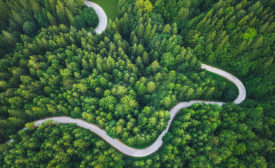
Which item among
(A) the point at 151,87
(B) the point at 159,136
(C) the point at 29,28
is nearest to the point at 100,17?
→ (C) the point at 29,28

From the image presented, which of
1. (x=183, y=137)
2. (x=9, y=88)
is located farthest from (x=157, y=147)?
(x=9, y=88)

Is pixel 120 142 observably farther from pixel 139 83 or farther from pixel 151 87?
pixel 151 87

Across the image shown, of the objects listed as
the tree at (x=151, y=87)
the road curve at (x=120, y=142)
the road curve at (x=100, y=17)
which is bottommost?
the road curve at (x=120, y=142)

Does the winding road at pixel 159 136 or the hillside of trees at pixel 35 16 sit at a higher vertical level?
the hillside of trees at pixel 35 16

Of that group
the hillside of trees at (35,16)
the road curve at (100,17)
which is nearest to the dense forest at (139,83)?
the hillside of trees at (35,16)

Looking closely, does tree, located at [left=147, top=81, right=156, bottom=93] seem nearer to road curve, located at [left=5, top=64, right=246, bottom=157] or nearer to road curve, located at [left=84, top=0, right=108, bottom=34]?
road curve, located at [left=5, top=64, right=246, bottom=157]

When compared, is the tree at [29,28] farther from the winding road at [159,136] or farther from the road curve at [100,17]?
the winding road at [159,136]

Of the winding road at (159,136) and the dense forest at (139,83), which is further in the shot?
the winding road at (159,136)
